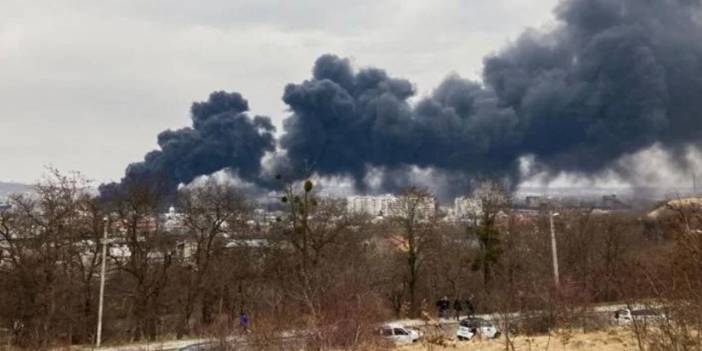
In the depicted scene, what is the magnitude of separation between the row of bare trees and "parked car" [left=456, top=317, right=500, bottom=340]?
0.79 metres

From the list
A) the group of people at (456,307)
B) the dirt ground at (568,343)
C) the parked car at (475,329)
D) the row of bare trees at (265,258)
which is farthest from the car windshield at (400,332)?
the group of people at (456,307)

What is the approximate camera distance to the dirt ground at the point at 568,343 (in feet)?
41.3

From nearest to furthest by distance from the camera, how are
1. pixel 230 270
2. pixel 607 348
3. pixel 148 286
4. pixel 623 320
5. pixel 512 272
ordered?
pixel 607 348 → pixel 623 320 → pixel 148 286 → pixel 230 270 → pixel 512 272

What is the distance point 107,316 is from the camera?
88.5 ft

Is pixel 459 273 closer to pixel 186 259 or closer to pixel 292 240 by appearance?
pixel 292 240

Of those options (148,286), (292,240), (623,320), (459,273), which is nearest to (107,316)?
(148,286)

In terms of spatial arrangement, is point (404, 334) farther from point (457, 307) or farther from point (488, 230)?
point (488, 230)

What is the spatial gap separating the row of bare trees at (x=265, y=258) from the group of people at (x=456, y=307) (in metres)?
0.65

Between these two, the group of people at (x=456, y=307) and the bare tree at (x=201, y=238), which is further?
the bare tree at (x=201, y=238)

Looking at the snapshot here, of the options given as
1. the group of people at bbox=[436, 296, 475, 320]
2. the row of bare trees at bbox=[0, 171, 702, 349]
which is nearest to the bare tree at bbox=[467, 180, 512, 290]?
the row of bare trees at bbox=[0, 171, 702, 349]

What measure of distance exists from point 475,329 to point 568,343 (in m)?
7.34

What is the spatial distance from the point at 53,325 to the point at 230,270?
24.0 feet

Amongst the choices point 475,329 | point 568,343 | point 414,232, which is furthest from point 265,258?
point 568,343

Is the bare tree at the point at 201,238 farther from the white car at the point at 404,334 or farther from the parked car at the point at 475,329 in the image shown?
the parked car at the point at 475,329
